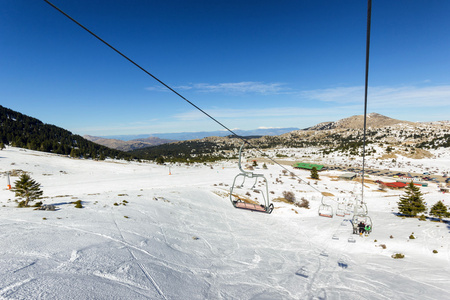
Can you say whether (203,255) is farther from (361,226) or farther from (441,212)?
(441,212)

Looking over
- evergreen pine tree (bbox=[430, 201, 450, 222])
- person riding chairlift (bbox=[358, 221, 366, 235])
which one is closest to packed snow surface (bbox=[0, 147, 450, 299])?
person riding chairlift (bbox=[358, 221, 366, 235])

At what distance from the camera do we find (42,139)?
114m

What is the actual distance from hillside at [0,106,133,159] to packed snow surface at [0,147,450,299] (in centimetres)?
7650

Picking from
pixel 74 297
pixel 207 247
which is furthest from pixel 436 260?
pixel 74 297

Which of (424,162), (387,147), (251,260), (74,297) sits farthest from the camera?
(387,147)

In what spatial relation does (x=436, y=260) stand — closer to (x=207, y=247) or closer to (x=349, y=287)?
(x=349, y=287)

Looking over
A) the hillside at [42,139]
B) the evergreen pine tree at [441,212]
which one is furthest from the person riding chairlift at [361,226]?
the hillside at [42,139]

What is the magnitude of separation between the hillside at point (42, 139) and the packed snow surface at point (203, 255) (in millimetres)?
76500

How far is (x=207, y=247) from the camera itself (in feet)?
57.3

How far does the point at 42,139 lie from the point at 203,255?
463 feet

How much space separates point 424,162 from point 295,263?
415ft

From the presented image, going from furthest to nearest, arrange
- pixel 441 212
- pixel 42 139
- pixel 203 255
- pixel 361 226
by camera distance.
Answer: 1. pixel 42 139
2. pixel 441 212
3. pixel 361 226
4. pixel 203 255

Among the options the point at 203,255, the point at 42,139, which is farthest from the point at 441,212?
the point at 42,139

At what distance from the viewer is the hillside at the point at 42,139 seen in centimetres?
9325
